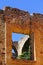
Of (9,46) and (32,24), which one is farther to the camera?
(32,24)

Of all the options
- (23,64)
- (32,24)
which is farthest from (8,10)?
(23,64)

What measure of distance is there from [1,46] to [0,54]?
15.6 inches

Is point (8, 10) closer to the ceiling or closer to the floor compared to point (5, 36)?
closer to the ceiling

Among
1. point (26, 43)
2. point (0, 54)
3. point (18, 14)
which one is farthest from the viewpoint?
point (26, 43)

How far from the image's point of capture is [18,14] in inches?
530

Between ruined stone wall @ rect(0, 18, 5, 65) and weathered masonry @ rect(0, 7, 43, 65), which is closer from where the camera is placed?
ruined stone wall @ rect(0, 18, 5, 65)

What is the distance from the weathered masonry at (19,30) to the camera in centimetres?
Result: 1274

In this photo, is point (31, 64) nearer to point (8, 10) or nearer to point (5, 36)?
point (5, 36)

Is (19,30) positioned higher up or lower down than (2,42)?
higher up

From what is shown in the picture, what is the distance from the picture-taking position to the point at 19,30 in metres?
13.3

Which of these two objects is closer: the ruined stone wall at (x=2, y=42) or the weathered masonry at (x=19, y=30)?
the ruined stone wall at (x=2, y=42)

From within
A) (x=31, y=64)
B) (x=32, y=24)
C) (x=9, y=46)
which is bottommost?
(x=31, y=64)

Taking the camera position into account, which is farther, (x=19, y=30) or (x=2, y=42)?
(x=19, y=30)

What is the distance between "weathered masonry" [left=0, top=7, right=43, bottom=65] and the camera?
41.8 ft
